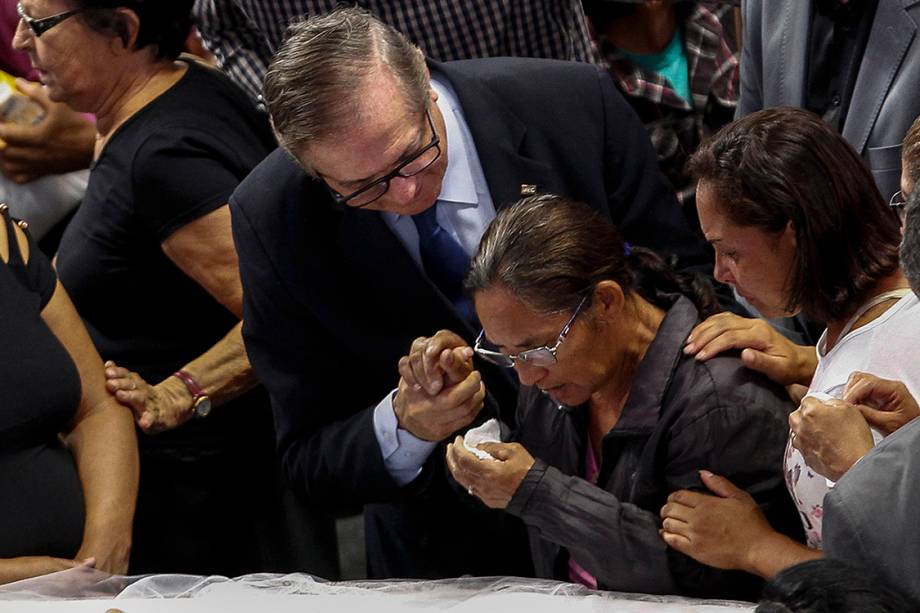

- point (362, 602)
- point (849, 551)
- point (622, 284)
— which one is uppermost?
point (849, 551)

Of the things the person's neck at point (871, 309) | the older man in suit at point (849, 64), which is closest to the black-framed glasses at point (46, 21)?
the older man in suit at point (849, 64)

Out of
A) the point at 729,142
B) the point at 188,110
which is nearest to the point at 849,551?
the point at 729,142

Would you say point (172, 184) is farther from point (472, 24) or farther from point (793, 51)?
point (793, 51)

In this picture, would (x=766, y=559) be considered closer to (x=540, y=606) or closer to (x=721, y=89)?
(x=540, y=606)

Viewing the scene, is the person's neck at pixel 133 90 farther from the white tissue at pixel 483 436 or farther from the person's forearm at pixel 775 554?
the person's forearm at pixel 775 554

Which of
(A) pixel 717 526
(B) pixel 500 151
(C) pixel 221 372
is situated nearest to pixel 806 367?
(A) pixel 717 526

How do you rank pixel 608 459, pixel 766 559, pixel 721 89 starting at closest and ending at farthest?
pixel 766 559
pixel 608 459
pixel 721 89

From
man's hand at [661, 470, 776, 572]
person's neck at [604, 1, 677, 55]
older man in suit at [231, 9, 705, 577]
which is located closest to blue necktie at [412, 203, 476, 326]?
older man in suit at [231, 9, 705, 577]

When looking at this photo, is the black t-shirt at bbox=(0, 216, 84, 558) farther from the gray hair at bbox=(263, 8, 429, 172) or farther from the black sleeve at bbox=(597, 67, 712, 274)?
the black sleeve at bbox=(597, 67, 712, 274)

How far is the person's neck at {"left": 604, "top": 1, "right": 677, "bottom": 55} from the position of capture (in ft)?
10.8

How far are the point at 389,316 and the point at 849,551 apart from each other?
4.23 ft

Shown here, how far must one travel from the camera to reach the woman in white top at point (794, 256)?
6.74 feet

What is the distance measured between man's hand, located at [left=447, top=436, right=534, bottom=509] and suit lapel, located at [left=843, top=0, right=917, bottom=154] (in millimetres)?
967

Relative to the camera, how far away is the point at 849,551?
1457mm
